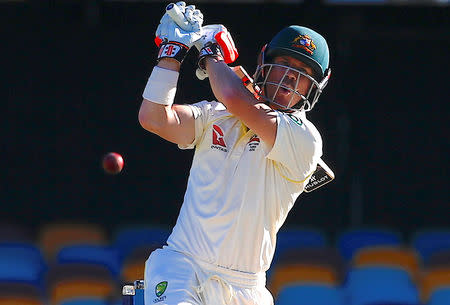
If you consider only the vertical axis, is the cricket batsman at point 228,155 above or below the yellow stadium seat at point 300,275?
below

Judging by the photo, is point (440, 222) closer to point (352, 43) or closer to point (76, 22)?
point (352, 43)

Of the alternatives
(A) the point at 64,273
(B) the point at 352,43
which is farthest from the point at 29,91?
(B) the point at 352,43

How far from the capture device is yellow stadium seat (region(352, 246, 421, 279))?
7717 millimetres

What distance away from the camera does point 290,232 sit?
336 inches

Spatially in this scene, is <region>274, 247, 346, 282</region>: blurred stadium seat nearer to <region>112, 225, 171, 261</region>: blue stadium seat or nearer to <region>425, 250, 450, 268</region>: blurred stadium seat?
<region>425, 250, 450, 268</region>: blurred stadium seat

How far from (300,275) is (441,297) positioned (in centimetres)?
108

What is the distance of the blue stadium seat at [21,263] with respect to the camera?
7.16 meters

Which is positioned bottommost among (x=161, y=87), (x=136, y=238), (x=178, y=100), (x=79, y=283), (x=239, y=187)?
(x=239, y=187)

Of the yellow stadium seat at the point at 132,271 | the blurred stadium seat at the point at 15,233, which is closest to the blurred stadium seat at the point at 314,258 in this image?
the yellow stadium seat at the point at 132,271

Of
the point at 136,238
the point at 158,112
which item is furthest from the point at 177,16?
the point at 136,238

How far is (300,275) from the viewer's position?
24.5 feet

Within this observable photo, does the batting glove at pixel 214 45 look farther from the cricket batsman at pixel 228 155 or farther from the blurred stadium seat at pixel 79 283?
the blurred stadium seat at pixel 79 283

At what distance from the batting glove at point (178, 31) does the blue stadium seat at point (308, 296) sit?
308 cm

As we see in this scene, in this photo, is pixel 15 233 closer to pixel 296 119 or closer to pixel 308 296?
pixel 308 296
